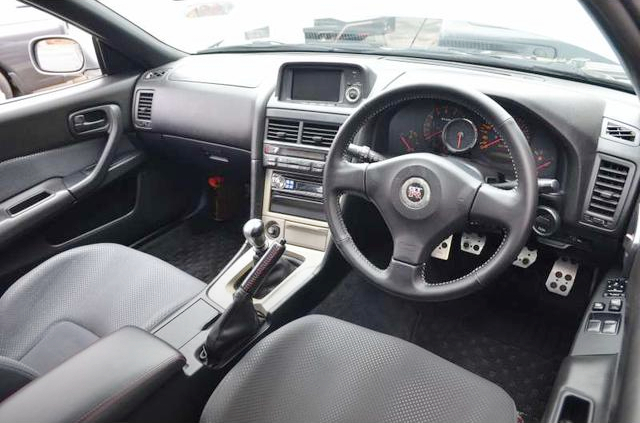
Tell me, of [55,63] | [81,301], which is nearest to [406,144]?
[81,301]

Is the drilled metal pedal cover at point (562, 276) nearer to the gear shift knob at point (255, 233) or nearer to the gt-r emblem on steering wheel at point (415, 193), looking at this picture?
the gt-r emblem on steering wheel at point (415, 193)

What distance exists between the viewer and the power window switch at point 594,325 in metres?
1.22

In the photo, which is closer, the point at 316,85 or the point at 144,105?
the point at 316,85

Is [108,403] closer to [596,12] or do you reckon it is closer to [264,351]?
[264,351]

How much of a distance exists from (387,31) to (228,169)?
3.02 feet

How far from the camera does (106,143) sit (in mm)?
2180

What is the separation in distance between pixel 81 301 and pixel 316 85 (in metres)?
1.01

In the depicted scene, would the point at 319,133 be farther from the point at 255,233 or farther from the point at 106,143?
the point at 106,143

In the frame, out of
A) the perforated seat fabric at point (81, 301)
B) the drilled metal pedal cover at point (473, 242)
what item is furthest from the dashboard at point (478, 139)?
the perforated seat fabric at point (81, 301)

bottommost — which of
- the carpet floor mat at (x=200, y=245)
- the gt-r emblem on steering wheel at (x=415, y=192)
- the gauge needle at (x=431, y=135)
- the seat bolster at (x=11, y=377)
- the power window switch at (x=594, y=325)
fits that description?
the carpet floor mat at (x=200, y=245)

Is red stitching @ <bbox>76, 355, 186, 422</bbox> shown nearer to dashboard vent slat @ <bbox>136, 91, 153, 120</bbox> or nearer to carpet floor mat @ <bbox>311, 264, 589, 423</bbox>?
carpet floor mat @ <bbox>311, 264, 589, 423</bbox>

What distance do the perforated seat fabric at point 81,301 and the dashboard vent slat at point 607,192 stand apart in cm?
115

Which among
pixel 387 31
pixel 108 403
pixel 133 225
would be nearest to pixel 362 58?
pixel 387 31

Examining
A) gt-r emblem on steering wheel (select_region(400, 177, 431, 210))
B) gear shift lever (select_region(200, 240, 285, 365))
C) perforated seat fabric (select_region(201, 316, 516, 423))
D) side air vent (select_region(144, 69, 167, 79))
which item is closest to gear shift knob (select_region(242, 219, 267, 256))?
gear shift lever (select_region(200, 240, 285, 365))
